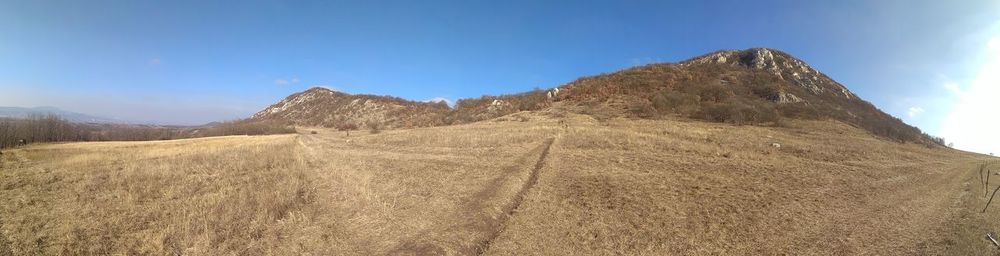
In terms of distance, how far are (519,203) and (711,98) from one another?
32.3 metres

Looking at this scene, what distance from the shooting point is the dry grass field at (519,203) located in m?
8.64

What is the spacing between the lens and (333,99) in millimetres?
84000

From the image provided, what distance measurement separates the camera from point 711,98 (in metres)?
37.9

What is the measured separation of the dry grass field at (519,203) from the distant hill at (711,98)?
12.6m

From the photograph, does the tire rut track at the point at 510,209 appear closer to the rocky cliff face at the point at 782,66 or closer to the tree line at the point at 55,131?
the rocky cliff face at the point at 782,66

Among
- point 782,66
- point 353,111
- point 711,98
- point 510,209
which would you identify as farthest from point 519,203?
point 353,111

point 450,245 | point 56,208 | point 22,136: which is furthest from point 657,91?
point 22,136

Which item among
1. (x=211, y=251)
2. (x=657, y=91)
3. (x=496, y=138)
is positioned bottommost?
(x=211, y=251)

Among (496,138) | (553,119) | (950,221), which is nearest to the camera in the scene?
(950,221)

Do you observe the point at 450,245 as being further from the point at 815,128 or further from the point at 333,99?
the point at 333,99

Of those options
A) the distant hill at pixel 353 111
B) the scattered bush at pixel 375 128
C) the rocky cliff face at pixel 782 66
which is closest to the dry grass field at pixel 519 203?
the scattered bush at pixel 375 128

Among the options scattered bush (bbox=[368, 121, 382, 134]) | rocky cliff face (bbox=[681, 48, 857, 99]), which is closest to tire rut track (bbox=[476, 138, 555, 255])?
scattered bush (bbox=[368, 121, 382, 134])

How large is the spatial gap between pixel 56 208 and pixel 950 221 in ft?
76.6

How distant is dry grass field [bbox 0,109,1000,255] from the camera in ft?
28.3
